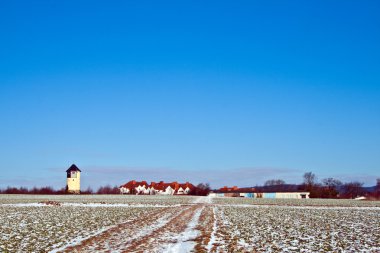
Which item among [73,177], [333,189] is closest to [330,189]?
Result: [333,189]

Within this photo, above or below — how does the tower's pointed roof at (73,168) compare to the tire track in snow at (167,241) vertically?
above

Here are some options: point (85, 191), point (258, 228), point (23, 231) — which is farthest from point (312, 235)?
point (85, 191)

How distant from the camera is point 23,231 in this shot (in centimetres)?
2388

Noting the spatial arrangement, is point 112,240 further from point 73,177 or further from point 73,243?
point 73,177

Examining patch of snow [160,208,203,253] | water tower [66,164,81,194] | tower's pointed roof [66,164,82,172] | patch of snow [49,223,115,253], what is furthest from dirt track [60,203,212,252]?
tower's pointed roof [66,164,82,172]

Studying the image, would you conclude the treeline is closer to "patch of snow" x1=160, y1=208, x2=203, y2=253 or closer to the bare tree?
the bare tree

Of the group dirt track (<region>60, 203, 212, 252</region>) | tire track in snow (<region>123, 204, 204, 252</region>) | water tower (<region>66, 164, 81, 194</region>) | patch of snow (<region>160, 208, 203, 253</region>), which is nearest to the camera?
patch of snow (<region>160, 208, 203, 253</region>)

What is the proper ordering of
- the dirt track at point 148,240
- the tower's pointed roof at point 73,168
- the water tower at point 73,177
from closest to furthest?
the dirt track at point 148,240
the water tower at point 73,177
the tower's pointed roof at point 73,168

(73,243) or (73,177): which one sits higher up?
(73,177)

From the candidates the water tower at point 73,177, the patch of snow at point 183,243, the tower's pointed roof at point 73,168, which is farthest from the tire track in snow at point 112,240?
the tower's pointed roof at point 73,168

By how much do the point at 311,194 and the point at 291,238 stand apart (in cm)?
14699

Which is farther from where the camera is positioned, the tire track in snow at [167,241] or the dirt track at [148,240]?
the dirt track at [148,240]

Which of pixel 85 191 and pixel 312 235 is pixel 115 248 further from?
pixel 85 191

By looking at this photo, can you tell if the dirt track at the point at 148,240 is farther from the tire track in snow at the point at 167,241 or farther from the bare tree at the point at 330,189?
the bare tree at the point at 330,189
